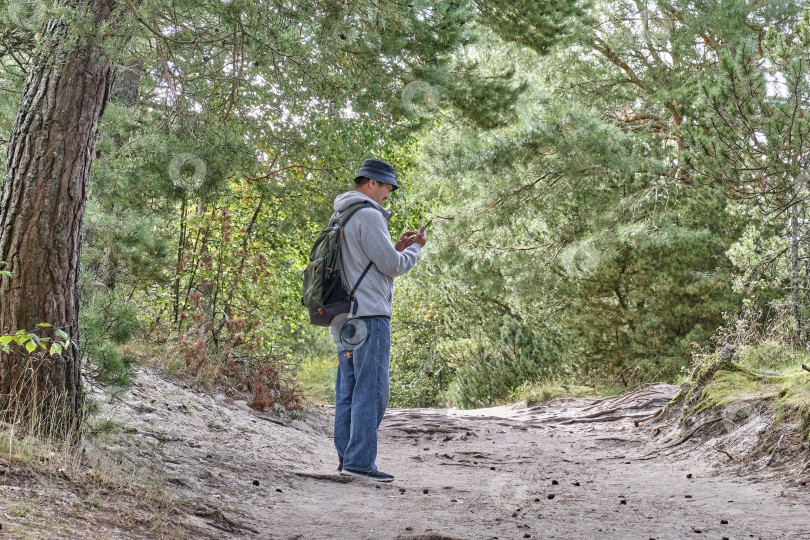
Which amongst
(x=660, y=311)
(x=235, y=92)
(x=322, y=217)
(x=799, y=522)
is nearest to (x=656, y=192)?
(x=660, y=311)

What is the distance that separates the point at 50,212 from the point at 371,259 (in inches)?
75.5

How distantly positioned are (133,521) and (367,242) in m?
2.23

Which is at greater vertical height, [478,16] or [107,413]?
[478,16]

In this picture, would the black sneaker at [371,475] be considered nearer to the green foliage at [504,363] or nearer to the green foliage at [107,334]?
the green foliage at [107,334]

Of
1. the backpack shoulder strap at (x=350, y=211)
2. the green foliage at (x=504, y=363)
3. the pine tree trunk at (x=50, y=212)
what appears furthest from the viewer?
the green foliage at (x=504, y=363)

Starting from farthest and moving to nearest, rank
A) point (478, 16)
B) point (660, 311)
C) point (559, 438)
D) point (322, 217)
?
1. point (660, 311)
2. point (559, 438)
3. point (478, 16)
4. point (322, 217)

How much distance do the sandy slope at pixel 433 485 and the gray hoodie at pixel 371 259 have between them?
120cm

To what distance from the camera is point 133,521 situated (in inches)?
120

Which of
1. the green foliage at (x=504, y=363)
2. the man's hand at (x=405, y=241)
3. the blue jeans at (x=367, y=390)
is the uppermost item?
the man's hand at (x=405, y=241)

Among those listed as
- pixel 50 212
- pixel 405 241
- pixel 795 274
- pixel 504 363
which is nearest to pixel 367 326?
pixel 405 241

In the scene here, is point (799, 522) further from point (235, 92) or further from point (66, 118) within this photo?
point (235, 92)

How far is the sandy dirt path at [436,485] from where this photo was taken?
11.9ft

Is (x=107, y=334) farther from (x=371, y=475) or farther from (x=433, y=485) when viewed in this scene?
(x=433, y=485)

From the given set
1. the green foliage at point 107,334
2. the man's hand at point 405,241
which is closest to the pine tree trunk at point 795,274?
the man's hand at point 405,241
